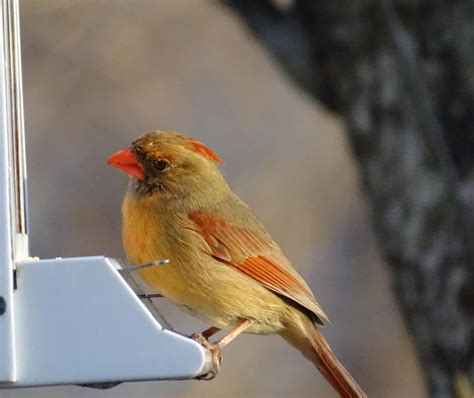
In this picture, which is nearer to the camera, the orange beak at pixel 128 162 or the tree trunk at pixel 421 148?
the orange beak at pixel 128 162

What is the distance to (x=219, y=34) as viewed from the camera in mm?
9789

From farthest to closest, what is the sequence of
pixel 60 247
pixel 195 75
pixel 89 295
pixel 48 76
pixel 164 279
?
pixel 195 75 < pixel 48 76 < pixel 60 247 < pixel 164 279 < pixel 89 295

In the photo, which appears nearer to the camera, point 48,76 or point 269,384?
point 269,384

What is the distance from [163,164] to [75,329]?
37.5 inches

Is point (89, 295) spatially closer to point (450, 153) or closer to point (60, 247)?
point (450, 153)

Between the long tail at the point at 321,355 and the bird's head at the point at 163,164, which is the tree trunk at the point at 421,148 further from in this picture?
the bird's head at the point at 163,164

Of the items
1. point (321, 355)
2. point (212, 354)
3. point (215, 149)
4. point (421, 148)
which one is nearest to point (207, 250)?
point (212, 354)

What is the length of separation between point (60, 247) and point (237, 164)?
1.52 meters

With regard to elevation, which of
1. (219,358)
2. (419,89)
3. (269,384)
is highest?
(419,89)

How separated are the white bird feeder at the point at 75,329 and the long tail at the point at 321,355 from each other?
3.08 ft

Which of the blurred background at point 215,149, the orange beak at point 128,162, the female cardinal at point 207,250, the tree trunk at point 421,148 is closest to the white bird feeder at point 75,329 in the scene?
the female cardinal at point 207,250

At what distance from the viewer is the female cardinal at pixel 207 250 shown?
396 cm

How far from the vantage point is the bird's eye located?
415cm

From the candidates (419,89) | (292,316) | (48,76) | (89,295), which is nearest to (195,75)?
(48,76)
